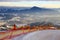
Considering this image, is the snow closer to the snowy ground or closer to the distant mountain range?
the snowy ground

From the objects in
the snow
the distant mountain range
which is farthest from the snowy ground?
the distant mountain range

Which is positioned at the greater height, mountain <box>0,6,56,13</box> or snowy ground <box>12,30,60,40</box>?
mountain <box>0,6,56,13</box>

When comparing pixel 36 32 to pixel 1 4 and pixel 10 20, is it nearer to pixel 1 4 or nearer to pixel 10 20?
pixel 10 20

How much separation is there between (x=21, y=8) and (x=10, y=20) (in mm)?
157

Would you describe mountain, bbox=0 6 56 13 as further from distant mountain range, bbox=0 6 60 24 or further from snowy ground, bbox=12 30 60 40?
snowy ground, bbox=12 30 60 40

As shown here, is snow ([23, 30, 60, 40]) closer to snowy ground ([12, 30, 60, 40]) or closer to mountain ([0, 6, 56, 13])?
snowy ground ([12, 30, 60, 40])

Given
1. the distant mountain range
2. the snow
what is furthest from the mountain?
the snow

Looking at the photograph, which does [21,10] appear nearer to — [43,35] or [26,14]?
[26,14]

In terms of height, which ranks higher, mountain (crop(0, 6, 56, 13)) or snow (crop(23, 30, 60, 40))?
mountain (crop(0, 6, 56, 13))

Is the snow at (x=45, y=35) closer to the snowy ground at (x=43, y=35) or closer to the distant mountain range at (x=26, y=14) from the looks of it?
the snowy ground at (x=43, y=35)

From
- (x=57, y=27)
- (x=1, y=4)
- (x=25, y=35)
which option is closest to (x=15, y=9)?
(x=1, y=4)

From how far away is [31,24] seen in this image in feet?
3.36

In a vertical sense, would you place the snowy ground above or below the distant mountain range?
below

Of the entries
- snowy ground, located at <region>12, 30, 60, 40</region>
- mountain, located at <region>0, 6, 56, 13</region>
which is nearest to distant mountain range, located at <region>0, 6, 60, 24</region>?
mountain, located at <region>0, 6, 56, 13</region>
